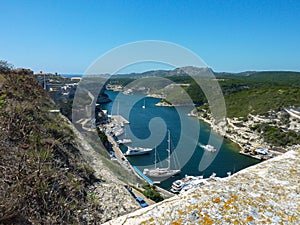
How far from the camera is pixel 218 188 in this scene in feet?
3.53

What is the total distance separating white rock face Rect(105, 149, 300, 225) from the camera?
0.89 metres

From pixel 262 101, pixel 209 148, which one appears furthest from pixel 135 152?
pixel 262 101

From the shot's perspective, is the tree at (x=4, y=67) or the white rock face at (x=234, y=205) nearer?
the white rock face at (x=234, y=205)

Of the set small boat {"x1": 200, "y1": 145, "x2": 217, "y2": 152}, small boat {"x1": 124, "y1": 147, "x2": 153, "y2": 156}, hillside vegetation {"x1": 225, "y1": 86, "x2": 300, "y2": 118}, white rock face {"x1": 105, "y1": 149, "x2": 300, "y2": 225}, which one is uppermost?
white rock face {"x1": 105, "y1": 149, "x2": 300, "y2": 225}

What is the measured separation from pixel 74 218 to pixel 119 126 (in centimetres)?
2601

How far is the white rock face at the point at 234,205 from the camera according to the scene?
889mm

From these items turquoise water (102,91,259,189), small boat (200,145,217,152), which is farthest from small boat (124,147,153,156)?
small boat (200,145,217,152)

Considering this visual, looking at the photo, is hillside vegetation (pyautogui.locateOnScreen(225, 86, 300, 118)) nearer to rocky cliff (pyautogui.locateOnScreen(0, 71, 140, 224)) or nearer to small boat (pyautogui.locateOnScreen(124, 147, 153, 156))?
small boat (pyautogui.locateOnScreen(124, 147, 153, 156))

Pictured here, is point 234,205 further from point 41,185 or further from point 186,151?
point 186,151

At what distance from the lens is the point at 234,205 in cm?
95

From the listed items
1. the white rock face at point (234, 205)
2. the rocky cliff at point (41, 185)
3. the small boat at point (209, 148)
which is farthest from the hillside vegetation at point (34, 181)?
the small boat at point (209, 148)

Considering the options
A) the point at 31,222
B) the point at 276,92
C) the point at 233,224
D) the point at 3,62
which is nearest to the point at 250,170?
the point at 233,224

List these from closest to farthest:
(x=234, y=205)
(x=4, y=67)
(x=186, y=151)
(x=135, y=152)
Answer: (x=234, y=205) → (x=4, y=67) → (x=135, y=152) → (x=186, y=151)

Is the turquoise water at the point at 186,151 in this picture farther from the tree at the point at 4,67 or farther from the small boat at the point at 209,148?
the tree at the point at 4,67
